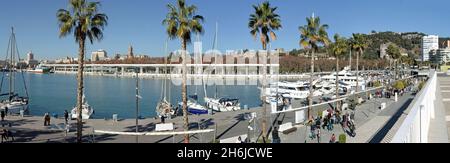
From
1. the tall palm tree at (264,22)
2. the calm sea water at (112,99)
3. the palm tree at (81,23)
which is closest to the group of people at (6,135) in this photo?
the palm tree at (81,23)

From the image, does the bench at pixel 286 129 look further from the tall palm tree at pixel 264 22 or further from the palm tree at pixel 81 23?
the palm tree at pixel 81 23

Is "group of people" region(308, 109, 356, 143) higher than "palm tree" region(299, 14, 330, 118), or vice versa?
"palm tree" region(299, 14, 330, 118)

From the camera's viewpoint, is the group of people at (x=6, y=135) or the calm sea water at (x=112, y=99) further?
the calm sea water at (x=112, y=99)

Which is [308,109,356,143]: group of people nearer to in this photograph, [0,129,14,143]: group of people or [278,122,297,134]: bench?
[278,122,297,134]: bench

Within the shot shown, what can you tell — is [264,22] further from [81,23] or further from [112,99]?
[112,99]

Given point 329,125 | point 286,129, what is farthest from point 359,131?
point 286,129

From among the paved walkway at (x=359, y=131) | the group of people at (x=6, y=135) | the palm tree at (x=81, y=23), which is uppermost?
the palm tree at (x=81, y=23)

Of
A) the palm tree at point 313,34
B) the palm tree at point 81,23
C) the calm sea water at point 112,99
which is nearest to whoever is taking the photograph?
the palm tree at point 81,23

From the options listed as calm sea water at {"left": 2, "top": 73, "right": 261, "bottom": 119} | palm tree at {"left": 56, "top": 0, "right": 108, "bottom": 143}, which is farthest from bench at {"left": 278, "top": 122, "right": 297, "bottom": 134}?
calm sea water at {"left": 2, "top": 73, "right": 261, "bottom": 119}

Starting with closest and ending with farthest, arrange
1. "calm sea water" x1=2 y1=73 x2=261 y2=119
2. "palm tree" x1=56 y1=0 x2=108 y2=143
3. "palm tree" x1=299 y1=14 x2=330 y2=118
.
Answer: "palm tree" x1=56 y1=0 x2=108 y2=143
"palm tree" x1=299 y1=14 x2=330 y2=118
"calm sea water" x1=2 y1=73 x2=261 y2=119

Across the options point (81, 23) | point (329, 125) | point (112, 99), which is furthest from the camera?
point (112, 99)
